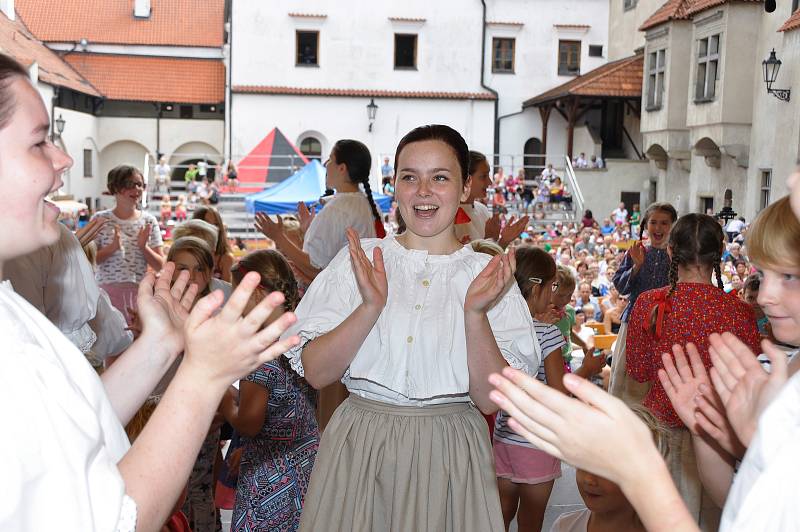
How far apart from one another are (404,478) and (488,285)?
2.02 ft

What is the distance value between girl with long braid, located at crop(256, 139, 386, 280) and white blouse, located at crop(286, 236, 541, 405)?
7.92 feet

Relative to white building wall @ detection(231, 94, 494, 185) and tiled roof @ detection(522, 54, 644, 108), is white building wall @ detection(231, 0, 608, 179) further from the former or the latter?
tiled roof @ detection(522, 54, 644, 108)

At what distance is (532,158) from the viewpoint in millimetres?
29734

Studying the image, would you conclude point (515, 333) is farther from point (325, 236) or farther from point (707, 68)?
point (707, 68)

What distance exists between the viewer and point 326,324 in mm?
2768

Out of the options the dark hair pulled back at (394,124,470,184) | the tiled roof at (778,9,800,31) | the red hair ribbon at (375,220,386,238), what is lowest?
the red hair ribbon at (375,220,386,238)

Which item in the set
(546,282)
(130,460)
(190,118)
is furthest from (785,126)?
(190,118)

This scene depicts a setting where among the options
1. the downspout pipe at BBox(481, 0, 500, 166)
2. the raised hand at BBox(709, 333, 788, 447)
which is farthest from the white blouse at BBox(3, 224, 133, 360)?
the downspout pipe at BBox(481, 0, 500, 166)

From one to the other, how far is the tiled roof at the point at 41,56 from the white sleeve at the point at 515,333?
2634 cm

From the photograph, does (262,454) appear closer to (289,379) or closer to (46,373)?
(289,379)

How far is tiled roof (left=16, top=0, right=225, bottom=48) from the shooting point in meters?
32.5

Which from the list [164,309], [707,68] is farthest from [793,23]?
[164,309]

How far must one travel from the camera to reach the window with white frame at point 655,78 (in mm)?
20969

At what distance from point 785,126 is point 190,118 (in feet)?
72.8
